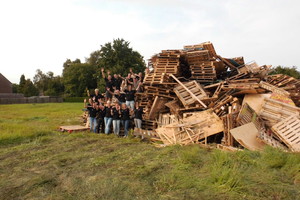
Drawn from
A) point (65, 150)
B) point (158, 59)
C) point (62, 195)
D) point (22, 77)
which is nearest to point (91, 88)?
point (22, 77)

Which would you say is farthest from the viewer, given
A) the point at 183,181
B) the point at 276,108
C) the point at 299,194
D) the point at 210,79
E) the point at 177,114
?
the point at 210,79

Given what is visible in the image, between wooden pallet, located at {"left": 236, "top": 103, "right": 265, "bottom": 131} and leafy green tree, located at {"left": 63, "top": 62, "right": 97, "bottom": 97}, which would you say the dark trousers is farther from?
leafy green tree, located at {"left": 63, "top": 62, "right": 97, "bottom": 97}

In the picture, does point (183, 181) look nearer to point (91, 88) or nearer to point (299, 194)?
point (299, 194)

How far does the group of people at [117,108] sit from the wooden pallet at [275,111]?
16.6 ft

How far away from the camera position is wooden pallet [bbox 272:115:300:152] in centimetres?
702

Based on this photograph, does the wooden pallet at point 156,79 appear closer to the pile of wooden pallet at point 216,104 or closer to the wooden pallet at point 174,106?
the pile of wooden pallet at point 216,104

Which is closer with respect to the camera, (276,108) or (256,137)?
(256,137)

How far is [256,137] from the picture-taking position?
23.7 ft

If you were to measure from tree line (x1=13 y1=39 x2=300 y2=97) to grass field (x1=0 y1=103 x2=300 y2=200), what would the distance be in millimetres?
12239

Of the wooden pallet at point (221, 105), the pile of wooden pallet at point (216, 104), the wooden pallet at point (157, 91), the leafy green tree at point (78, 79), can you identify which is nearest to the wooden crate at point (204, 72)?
the pile of wooden pallet at point (216, 104)

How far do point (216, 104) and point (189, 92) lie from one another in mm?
1312

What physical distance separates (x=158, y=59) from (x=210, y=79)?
2.85 m

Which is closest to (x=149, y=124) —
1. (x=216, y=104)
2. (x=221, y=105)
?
(x=216, y=104)

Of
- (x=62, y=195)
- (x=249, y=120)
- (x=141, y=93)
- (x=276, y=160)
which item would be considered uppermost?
(x=141, y=93)
